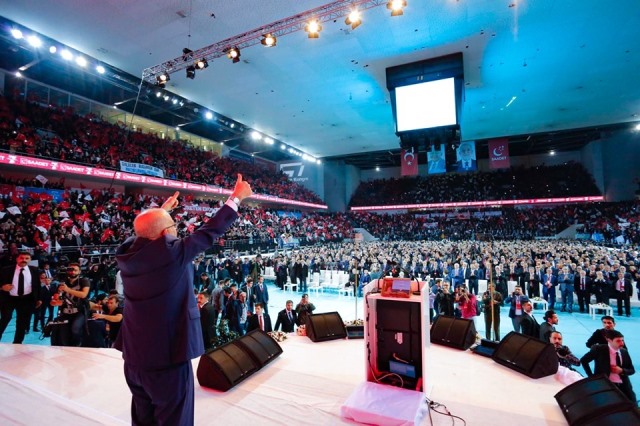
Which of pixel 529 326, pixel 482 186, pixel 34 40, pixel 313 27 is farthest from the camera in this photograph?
pixel 482 186

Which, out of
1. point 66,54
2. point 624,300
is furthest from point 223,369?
point 624,300

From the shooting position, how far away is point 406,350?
292 centimetres

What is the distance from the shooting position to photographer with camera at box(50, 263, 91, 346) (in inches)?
179

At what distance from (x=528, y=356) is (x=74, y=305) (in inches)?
249

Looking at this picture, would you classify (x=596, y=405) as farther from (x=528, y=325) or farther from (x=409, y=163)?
(x=409, y=163)

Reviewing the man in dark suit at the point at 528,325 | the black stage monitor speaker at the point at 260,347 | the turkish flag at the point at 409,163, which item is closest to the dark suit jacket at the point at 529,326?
the man in dark suit at the point at 528,325

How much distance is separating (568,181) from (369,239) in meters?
18.2

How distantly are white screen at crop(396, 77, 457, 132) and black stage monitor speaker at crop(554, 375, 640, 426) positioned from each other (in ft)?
25.8

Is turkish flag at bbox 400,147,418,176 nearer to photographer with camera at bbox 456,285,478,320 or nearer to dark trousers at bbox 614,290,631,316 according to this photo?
dark trousers at bbox 614,290,631,316

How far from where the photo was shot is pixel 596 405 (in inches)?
92.4

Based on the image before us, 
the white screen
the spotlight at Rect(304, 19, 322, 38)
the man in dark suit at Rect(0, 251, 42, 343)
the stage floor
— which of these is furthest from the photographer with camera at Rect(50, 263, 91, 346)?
the white screen

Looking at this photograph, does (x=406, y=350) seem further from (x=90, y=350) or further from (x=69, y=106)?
(x=69, y=106)

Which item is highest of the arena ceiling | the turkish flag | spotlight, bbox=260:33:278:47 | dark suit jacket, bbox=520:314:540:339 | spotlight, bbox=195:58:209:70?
the arena ceiling

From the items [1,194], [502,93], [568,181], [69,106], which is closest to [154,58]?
[1,194]
